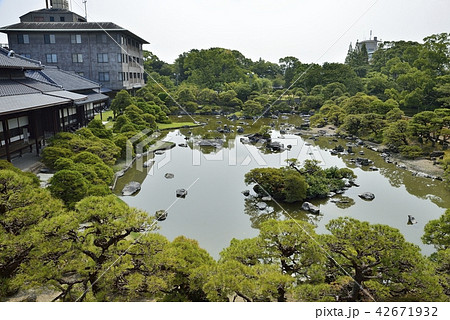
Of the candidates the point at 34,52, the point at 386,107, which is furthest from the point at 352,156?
the point at 34,52

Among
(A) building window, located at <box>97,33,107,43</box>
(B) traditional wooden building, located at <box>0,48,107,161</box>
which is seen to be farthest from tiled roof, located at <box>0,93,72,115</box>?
(A) building window, located at <box>97,33,107,43</box>

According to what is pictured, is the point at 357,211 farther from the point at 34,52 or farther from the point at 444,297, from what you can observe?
the point at 34,52

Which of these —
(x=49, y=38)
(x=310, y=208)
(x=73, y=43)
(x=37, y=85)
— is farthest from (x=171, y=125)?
(x=310, y=208)

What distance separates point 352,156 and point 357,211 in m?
9.67

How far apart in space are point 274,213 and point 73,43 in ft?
103

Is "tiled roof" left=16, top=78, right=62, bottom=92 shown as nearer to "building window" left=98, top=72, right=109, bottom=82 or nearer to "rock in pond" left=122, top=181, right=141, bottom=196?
"rock in pond" left=122, top=181, right=141, bottom=196

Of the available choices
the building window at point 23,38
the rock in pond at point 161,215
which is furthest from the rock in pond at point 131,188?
the building window at point 23,38

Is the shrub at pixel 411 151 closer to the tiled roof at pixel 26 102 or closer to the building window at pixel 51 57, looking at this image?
the tiled roof at pixel 26 102

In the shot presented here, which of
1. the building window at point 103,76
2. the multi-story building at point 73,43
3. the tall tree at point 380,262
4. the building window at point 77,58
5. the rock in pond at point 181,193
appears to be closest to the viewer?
the tall tree at point 380,262

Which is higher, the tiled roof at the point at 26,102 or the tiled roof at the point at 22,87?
the tiled roof at the point at 22,87

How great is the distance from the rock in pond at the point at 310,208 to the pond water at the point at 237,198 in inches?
8.9

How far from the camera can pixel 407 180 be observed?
1677cm

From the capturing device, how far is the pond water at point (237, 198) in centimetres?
1117

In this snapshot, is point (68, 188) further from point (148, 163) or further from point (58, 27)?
point (58, 27)
